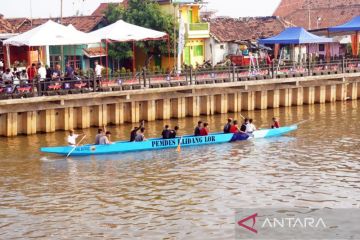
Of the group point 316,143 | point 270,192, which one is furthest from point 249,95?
point 270,192

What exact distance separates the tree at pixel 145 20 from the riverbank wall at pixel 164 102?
10656mm

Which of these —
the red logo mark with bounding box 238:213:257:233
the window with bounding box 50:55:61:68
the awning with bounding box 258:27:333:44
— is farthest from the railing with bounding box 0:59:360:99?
the red logo mark with bounding box 238:213:257:233

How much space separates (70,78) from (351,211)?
62.4 feet

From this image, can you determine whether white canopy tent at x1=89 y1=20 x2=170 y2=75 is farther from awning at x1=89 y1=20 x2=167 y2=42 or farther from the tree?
the tree

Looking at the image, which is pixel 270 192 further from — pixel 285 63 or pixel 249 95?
pixel 285 63

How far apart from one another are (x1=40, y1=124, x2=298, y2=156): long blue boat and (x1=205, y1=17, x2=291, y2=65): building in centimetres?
2498

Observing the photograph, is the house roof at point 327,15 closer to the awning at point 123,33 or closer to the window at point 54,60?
the window at point 54,60

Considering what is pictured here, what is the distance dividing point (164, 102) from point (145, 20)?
47.2ft

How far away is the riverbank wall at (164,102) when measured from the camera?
3637 centimetres

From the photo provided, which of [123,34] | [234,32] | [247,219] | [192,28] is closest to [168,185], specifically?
[247,219]

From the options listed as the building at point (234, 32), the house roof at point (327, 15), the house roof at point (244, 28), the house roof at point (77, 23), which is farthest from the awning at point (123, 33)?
the house roof at point (327, 15)

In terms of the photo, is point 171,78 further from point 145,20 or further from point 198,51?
point 198,51

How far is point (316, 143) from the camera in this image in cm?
3322

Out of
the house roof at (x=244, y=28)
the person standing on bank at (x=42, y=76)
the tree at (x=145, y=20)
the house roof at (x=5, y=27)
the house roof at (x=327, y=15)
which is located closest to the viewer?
the person standing on bank at (x=42, y=76)
